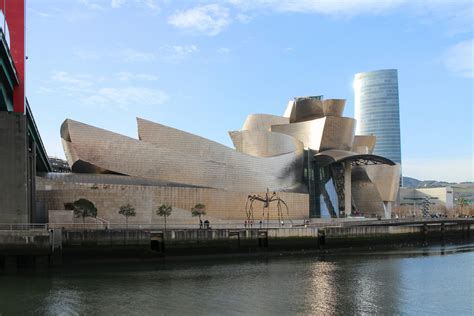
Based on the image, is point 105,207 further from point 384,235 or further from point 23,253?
point 384,235

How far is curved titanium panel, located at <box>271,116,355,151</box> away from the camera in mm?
67875

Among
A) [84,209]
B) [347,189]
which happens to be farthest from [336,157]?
[84,209]

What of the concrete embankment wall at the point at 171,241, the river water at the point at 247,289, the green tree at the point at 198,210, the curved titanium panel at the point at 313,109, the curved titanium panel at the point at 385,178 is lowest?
the river water at the point at 247,289

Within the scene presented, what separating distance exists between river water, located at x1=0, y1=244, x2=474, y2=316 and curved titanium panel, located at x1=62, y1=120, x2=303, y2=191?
722 inches

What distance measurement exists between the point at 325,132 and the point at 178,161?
23.3 metres

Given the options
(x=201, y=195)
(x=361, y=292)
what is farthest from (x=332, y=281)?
(x=201, y=195)

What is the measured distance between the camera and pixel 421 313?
1917 centimetres

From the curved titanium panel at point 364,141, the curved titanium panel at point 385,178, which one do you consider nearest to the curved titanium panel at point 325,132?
the curved titanium panel at point 385,178

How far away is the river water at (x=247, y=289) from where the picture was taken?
19.6m

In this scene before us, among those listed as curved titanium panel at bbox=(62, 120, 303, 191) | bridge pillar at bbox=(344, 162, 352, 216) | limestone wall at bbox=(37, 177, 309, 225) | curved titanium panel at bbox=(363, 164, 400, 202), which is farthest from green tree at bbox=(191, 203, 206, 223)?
curved titanium panel at bbox=(363, 164, 400, 202)

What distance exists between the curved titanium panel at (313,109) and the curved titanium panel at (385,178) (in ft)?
35.3

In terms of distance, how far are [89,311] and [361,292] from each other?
10.7 metres

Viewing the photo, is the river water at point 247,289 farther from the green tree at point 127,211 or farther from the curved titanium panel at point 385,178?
the curved titanium panel at point 385,178

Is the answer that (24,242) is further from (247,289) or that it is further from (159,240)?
(247,289)
